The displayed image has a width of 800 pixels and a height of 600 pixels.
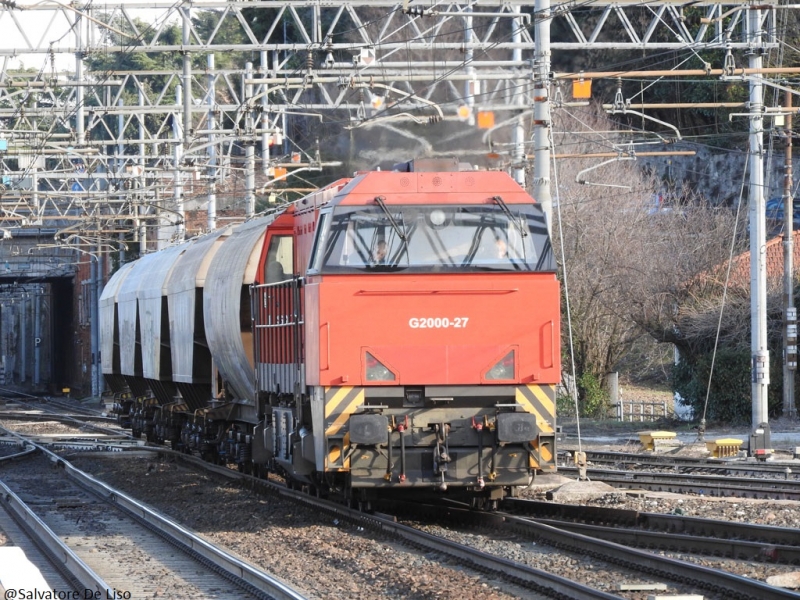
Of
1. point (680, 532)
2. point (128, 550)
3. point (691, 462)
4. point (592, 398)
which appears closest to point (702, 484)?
point (691, 462)

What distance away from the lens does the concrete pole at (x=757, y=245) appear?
931 inches

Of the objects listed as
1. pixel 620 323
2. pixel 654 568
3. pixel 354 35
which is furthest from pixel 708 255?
pixel 654 568

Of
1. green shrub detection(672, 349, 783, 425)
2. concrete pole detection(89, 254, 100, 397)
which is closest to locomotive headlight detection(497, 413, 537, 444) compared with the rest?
green shrub detection(672, 349, 783, 425)

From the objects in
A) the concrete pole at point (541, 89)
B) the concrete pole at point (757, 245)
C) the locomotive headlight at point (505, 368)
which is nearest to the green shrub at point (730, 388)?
the concrete pole at point (757, 245)

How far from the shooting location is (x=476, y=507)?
1464 centimetres

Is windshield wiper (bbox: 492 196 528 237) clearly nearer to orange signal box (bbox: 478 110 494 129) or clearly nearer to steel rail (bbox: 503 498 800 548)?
steel rail (bbox: 503 498 800 548)

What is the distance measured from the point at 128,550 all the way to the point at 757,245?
15.2 meters

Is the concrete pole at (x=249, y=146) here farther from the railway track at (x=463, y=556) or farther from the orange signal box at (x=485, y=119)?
the railway track at (x=463, y=556)

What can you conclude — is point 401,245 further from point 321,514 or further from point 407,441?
point 321,514

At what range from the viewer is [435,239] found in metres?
13.4

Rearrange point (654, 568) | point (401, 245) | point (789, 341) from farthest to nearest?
1. point (789, 341)
2. point (401, 245)
3. point (654, 568)

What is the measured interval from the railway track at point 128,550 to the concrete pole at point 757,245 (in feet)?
41.1

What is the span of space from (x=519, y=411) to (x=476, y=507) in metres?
2.02

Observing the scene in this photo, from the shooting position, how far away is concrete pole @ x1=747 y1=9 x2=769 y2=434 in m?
23.6
